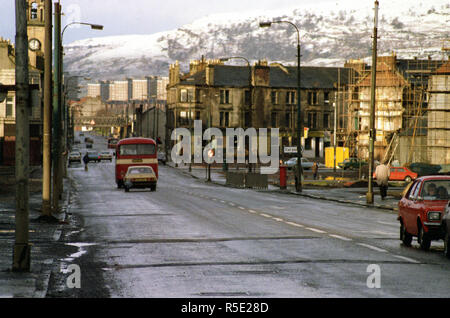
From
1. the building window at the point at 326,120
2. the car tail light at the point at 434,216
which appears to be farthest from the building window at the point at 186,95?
the car tail light at the point at 434,216

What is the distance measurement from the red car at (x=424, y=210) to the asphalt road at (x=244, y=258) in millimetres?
338

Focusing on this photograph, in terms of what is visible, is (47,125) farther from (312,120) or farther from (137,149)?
(312,120)

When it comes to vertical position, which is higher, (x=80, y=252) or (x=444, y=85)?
(x=444, y=85)

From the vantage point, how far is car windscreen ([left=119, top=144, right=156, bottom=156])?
55.1 meters

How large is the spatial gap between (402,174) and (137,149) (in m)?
22.3

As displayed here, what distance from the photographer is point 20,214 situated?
40.8ft

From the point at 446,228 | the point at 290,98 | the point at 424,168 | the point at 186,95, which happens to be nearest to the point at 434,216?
the point at 446,228

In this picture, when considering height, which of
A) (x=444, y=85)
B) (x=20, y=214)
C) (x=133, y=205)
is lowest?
(x=133, y=205)

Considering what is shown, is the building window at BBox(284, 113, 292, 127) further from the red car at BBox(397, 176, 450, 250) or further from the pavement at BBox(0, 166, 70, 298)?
the red car at BBox(397, 176, 450, 250)

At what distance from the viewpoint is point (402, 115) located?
290 ft

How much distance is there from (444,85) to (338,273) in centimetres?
6025
